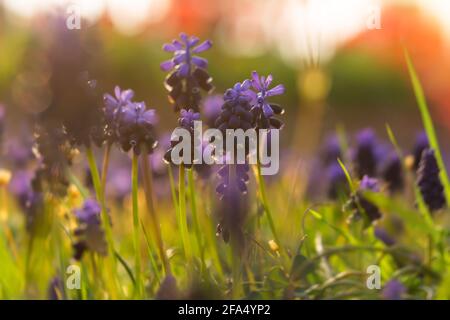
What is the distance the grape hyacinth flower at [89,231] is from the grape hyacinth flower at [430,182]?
1200 millimetres

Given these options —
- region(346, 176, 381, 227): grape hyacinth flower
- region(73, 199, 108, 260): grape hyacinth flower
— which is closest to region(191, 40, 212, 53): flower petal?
region(73, 199, 108, 260): grape hyacinth flower

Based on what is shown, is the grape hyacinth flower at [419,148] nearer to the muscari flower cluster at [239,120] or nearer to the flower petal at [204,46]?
the muscari flower cluster at [239,120]

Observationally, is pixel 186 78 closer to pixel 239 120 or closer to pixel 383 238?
pixel 239 120

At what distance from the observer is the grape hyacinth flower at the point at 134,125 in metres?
2.46

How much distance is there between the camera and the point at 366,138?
13.8 feet

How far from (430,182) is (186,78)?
41.0 inches

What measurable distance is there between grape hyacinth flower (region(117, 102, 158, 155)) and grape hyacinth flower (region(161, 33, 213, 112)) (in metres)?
0.10

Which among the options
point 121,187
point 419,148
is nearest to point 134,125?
point 419,148

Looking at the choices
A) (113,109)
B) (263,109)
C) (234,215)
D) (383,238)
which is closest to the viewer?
(234,215)

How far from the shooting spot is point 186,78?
97.8 inches

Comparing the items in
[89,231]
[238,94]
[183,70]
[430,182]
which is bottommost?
[89,231]

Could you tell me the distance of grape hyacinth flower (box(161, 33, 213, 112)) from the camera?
2484mm

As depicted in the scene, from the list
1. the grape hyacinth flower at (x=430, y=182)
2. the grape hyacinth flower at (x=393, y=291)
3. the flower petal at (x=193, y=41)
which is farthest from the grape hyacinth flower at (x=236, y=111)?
the grape hyacinth flower at (x=430, y=182)

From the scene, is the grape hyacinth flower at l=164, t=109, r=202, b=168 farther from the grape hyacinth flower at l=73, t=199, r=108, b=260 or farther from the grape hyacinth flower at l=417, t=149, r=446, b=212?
the grape hyacinth flower at l=417, t=149, r=446, b=212
